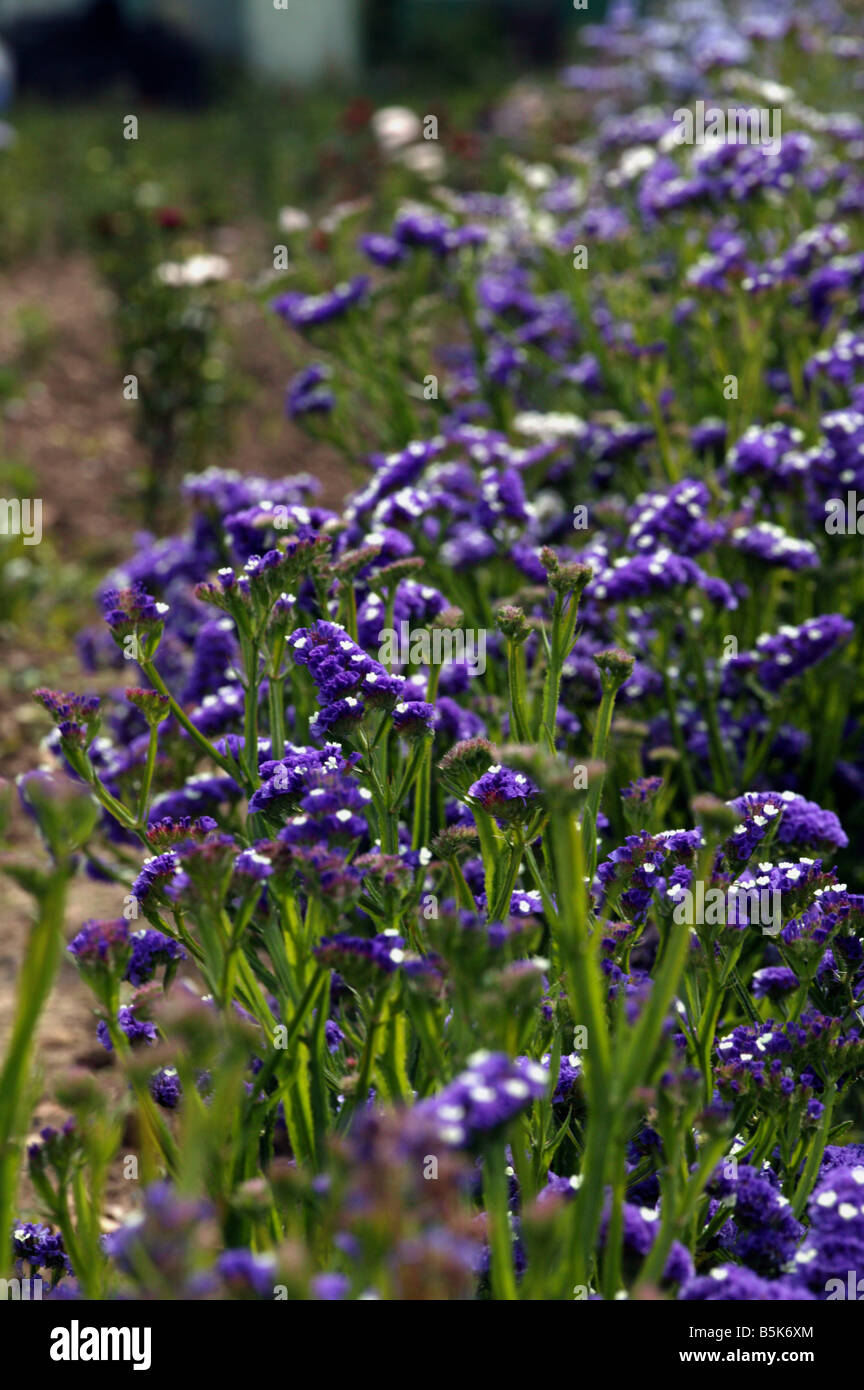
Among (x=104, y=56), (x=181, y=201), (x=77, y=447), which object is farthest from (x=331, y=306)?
(x=104, y=56)

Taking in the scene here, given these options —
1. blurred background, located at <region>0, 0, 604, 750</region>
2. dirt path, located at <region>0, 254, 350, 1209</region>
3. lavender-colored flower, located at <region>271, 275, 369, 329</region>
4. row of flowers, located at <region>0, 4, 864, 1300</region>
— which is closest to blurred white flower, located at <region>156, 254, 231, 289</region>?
blurred background, located at <region>0, 0, 604, 750</region>

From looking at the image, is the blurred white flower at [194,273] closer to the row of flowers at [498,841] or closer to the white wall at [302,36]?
the row of flowers at [498,841]

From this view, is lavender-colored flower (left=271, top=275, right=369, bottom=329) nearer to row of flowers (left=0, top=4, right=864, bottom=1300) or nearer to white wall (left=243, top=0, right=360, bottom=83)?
row of flowers (left=0, top=4, right=864, bottom=1300)

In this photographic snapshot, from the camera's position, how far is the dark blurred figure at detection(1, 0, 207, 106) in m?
18.1

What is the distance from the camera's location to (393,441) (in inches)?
170

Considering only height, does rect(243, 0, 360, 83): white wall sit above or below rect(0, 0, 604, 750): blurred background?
above

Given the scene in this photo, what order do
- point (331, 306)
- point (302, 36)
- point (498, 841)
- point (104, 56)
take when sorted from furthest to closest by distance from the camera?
1. point (104, 56)
2. point (302, 36)
3. point (331, 306)
4. point (498, 841)

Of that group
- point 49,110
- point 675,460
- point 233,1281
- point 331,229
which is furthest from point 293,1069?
point 49,110

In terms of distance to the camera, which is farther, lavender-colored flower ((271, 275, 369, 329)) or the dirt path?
lavender-colored flower ((271, 275, 369, 329))

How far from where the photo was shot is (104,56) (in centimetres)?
1953

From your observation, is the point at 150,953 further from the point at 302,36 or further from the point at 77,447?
the point at 302,36

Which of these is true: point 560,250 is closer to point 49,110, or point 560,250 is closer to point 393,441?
point 393,441

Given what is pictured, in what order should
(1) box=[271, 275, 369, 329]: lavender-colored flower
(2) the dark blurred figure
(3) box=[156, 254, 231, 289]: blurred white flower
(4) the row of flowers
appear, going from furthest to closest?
1. (2) the dark blurred figure
2. (3) box=[156, 254, 231, 289]: blurred white flower
3. (1) box=[271, 275, 369, 329]: lavender-colored flower
4. (4) the row of flowers

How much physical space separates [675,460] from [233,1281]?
2.81 meters
